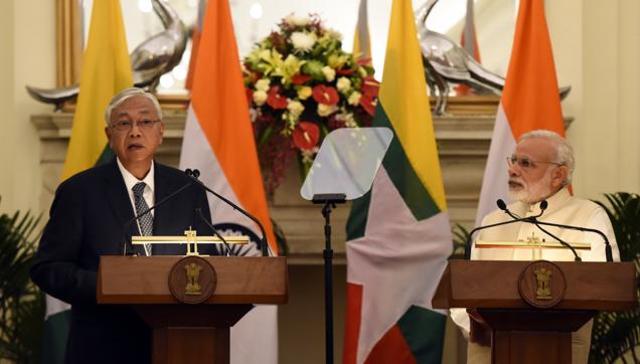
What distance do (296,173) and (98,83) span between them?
1232 millimetres

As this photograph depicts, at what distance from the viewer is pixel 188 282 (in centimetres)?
426

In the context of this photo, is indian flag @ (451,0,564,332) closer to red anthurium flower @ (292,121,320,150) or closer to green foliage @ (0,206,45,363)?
red anthurium flower @ (292,121,320,150)

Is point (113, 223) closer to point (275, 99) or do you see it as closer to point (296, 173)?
point (275, 99)

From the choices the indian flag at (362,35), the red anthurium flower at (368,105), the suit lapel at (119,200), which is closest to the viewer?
the suit lapel at (119,200)

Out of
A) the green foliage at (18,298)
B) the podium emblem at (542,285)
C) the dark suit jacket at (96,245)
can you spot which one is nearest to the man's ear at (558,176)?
the podium emblem at (542,285)

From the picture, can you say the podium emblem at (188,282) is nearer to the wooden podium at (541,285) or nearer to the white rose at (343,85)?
the wooden podium at (541,285)

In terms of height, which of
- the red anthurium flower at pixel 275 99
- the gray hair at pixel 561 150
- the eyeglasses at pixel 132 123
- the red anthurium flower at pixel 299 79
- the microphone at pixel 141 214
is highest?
the red anthurium flower at pixel 299 79

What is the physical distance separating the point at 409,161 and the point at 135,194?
7.49 ft

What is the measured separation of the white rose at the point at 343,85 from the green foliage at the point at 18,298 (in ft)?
5.70

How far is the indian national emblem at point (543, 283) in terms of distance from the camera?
4.28m

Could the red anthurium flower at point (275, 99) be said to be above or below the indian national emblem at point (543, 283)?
above

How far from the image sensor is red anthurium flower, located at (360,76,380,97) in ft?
23.6

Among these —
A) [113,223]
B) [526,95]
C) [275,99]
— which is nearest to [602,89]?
[526,95]

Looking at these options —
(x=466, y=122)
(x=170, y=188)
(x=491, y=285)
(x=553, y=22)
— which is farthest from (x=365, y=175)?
(x=553, y=22)
